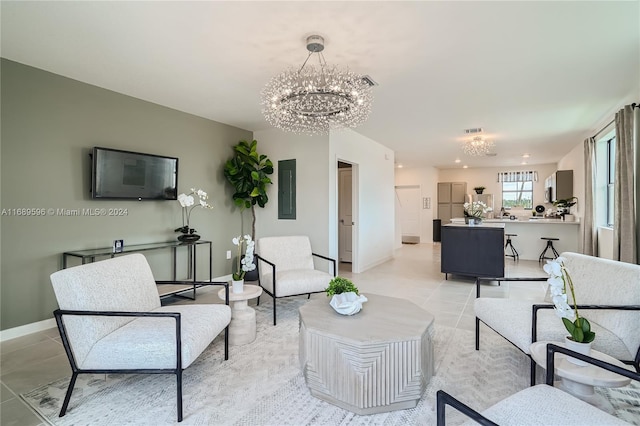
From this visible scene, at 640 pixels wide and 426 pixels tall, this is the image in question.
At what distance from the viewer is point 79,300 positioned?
76.9 inches

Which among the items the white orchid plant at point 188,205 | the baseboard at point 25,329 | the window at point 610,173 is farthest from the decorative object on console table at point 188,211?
the window at point 610,173

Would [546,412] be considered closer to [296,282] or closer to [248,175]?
[296,282]

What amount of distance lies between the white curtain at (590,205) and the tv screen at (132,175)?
6763 mm

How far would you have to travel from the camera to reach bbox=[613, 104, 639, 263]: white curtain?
11.9ft

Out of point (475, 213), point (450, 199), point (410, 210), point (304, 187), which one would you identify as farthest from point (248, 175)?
point (450, 199)

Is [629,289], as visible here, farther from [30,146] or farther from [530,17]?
[30,146]

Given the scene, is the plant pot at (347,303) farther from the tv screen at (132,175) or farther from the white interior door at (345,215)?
the white interior door at (345,215)

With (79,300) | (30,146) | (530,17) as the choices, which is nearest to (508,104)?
(530,17)

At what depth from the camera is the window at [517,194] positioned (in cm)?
1079

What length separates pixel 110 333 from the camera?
6.61 ft

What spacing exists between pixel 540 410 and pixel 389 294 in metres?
3.23

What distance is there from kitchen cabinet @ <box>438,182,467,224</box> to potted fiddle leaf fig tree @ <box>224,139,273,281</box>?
7.91 meters

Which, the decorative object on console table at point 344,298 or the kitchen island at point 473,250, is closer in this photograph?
the decorative object on console table at point 344,298

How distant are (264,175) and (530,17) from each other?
402cm
